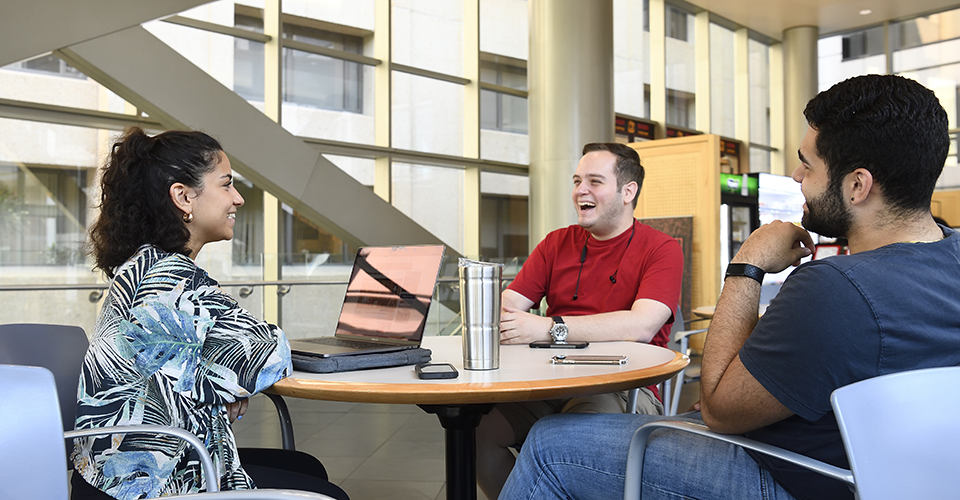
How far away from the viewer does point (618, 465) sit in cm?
132

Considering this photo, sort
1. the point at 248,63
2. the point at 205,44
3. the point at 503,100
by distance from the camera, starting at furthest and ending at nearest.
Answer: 1. the point at 503,100
2. the point at 248,63
3. the point at 205,44

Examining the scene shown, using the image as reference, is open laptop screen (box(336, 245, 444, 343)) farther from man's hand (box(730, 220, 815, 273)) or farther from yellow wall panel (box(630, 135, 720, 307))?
yellow wall panel (box(630, 135, 720, 307))

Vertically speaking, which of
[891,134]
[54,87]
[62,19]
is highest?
[54,87]

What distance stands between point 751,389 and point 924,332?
0.26 meters

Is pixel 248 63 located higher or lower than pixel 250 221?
higher

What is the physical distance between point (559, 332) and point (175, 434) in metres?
1.01

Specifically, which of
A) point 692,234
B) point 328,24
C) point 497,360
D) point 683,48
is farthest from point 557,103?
point 497,360

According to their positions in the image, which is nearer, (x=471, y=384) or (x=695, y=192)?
(x=471, y=384)

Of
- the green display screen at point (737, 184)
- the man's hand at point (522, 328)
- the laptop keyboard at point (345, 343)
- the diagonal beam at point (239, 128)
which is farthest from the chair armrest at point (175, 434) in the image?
the green display screen at point (737, 184)

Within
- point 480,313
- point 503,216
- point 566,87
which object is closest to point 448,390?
point 480,313

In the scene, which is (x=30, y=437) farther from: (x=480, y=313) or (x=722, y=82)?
(x=722, y=82)

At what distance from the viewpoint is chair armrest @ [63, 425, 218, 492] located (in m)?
1.14

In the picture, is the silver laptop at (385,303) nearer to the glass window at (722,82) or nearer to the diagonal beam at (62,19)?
the diagonal beam at (62,19)

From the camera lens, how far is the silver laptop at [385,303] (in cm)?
160
